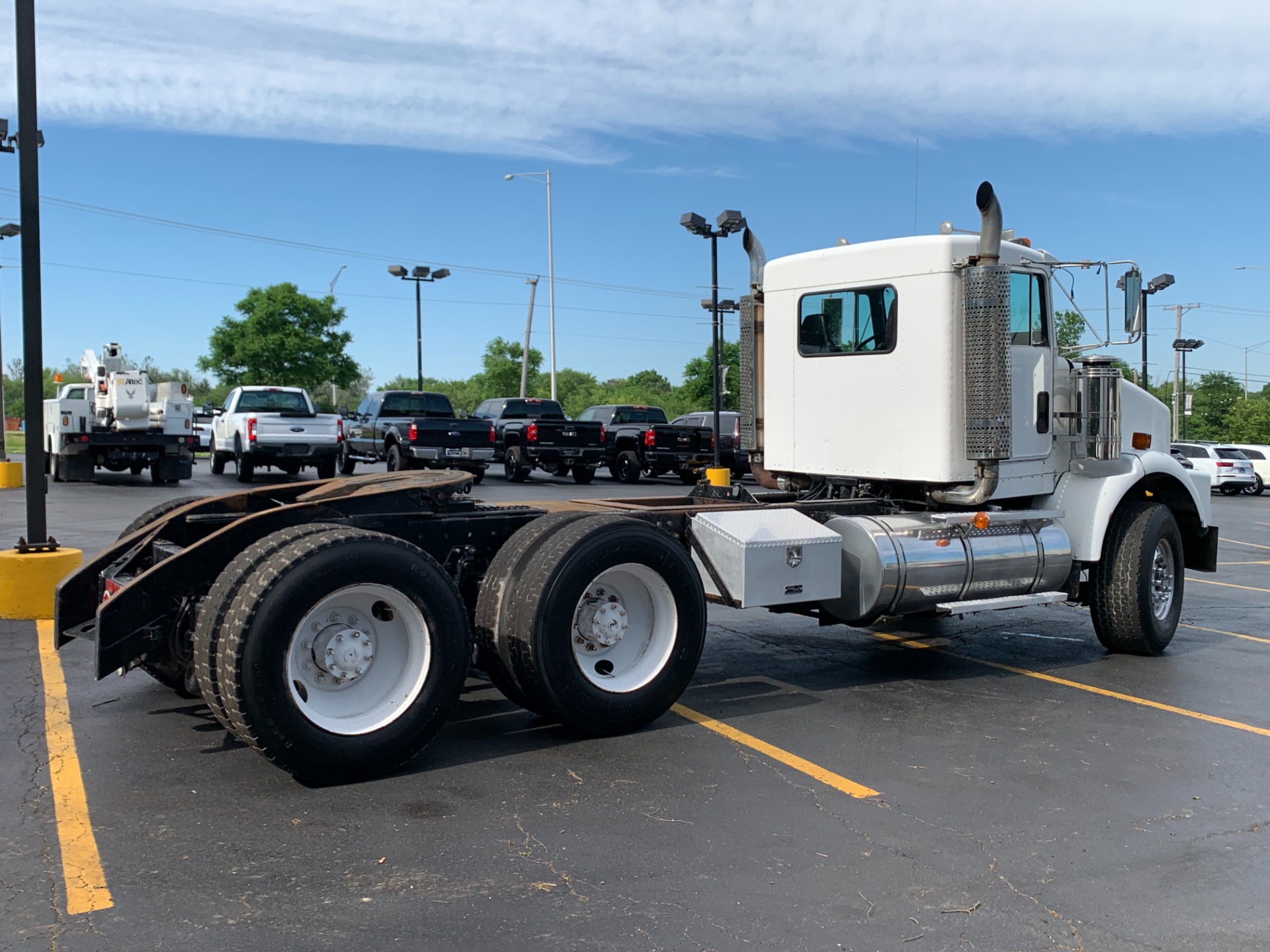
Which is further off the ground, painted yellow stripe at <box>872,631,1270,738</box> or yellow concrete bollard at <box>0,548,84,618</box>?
yellow concrete bollard at <box>0,548,84,618</box>

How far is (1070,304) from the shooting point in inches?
326

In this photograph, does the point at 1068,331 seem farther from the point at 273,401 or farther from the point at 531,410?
the point at 531,410

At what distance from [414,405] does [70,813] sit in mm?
24416

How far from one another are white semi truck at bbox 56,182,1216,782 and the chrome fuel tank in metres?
0.02

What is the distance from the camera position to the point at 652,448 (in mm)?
28312

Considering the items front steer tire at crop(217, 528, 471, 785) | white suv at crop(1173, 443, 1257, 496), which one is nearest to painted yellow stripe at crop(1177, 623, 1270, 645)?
front steer tire at crop(217, 528, 471, 785)

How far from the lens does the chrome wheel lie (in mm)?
8578

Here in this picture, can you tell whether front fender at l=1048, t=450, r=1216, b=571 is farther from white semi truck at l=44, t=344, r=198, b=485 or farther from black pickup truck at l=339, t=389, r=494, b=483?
white semi truck at l=44, t=344, r=198, b=485

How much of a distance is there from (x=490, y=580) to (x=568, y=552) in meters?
0.47

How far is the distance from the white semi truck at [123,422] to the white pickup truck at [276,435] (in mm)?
1165

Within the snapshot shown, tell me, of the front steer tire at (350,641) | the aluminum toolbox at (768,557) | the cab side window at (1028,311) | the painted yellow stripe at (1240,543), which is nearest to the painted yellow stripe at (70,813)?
the front steer tire at (350,641)

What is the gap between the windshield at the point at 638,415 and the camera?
3036 centimetres

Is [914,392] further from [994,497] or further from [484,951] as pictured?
[484,951]

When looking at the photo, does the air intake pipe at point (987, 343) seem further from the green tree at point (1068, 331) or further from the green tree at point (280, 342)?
the green tree at point (280, 342)
